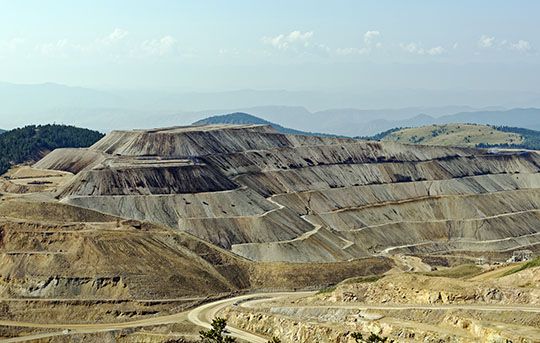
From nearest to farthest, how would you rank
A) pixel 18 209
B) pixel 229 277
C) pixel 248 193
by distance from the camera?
pixel 229 277
pixel 18 209
pixel 248 193

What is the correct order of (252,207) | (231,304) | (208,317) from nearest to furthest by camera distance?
(208,317) → (231,304) → (252,207)

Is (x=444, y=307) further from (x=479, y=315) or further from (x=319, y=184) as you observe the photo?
(x=319, y=184)

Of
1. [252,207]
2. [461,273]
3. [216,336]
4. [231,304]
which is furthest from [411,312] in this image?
[252,207]

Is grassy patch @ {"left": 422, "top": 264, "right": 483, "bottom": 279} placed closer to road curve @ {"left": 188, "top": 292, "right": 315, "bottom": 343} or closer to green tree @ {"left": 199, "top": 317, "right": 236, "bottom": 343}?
road curve @ {"left": 188, "top": 292, "right": 315, "bottom": 343}

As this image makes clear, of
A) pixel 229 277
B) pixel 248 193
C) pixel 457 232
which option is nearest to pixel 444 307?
pixel 229 277

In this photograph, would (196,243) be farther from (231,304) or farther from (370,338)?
(370,338)

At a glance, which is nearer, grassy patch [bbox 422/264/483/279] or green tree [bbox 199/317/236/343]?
green tree [bbox 199/317/236/343]

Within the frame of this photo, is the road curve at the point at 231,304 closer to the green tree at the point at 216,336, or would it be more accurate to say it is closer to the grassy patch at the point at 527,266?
the green tree at the point at 216,336

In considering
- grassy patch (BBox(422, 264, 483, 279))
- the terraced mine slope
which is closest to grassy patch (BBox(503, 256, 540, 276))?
the terraced mine slope
